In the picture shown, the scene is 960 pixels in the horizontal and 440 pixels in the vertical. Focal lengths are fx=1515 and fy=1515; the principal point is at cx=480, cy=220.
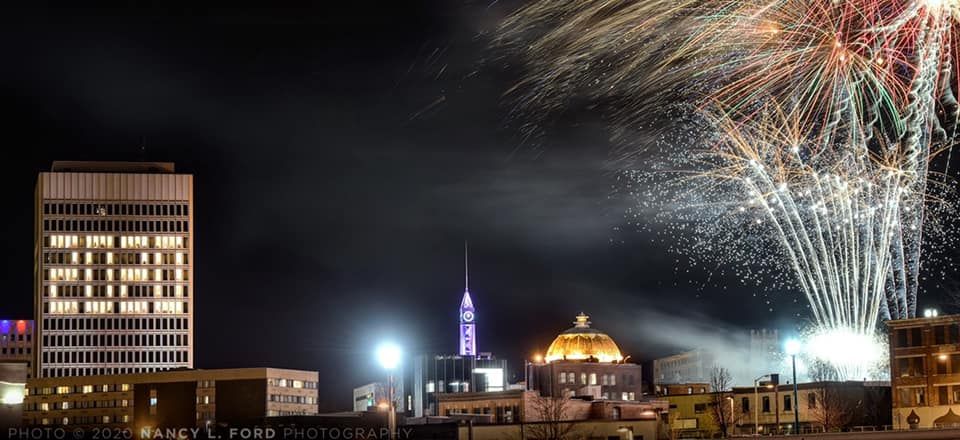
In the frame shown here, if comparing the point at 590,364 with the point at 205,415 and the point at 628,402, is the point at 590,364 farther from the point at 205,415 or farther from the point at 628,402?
the point at 205,415

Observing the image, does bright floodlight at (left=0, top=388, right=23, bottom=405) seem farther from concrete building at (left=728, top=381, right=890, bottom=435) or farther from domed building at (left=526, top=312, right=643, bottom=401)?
domed building at (left=526, top=312, right=643, bottom=401)

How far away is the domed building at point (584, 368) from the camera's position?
18400 centimetres

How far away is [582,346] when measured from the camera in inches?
7475

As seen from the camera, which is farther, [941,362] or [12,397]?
[941,362]

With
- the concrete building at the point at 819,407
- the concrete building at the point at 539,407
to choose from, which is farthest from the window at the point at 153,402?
the concrete building at the point at 819,407

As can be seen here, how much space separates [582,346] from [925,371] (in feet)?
224

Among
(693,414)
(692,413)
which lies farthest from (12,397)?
(692,413)

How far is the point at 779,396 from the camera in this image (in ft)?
479

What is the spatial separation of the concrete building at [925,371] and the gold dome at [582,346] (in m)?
63.1

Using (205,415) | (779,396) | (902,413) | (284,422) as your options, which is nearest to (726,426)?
(779,396)

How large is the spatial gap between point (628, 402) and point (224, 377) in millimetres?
54378

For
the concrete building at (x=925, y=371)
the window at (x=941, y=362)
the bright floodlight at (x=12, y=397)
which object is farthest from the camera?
the window at (x=941, y=362)

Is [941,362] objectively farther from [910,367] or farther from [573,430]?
[573,430]

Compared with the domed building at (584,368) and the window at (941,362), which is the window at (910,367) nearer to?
the window at (941,362)
